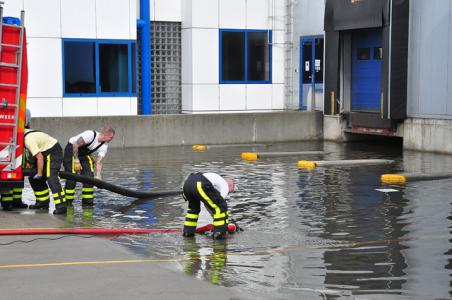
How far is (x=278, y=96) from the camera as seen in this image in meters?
32.1

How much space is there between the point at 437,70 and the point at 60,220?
47.7 ft

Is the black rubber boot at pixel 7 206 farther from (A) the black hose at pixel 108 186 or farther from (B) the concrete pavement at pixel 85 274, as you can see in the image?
(B) the concrete pavement at pixel 85 274

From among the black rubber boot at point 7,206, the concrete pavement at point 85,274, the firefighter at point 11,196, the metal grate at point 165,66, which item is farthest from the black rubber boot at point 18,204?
the metal grate at point 165,66

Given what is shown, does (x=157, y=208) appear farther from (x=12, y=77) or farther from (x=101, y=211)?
(x=12, y=77)

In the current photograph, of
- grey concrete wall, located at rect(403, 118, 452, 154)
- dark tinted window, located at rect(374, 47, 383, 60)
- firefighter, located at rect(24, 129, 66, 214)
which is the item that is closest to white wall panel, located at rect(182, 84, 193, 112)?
dark tinted window, located at rect(374, 47, 383, 60)

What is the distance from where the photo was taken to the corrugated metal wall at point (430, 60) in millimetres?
23234

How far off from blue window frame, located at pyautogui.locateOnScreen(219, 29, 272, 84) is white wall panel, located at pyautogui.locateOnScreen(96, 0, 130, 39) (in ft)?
14.0

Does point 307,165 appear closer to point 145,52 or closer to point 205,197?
point 205,197

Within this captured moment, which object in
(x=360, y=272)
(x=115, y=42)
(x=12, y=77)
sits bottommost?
(x=360, y=272)

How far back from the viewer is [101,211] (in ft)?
45.6

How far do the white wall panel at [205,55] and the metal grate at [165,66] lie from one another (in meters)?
1.16

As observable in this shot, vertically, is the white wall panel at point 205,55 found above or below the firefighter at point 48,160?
above

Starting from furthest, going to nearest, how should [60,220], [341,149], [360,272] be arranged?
1. [341,149]
2. [60,220]
3. [360,272]

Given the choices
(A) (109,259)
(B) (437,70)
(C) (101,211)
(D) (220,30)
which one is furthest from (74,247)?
(D) (220,30)
